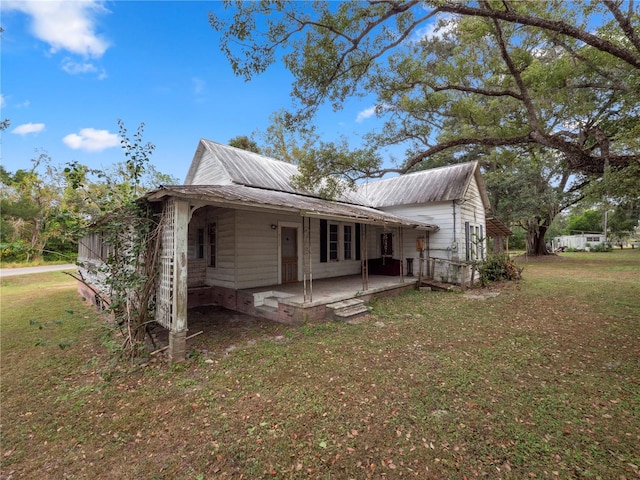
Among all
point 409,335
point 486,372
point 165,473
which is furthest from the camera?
point 409,335

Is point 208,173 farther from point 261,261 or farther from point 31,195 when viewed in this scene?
point 31,195

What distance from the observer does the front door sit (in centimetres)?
938

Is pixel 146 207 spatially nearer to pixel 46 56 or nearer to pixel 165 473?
pixel 165 473

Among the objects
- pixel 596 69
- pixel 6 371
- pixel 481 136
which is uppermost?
pixel 596 69

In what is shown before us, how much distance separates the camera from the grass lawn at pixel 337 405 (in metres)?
2.54

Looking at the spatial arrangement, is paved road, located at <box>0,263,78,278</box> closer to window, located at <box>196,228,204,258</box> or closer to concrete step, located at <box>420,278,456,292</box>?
window, located at <box>196,228,204,258</box>

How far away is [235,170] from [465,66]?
866 cm

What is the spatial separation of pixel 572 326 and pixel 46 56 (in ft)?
50.0

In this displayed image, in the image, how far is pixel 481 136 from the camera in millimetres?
10562

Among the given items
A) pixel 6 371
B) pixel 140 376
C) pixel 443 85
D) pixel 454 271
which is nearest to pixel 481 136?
pixel 443 85

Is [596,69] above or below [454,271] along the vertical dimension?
above

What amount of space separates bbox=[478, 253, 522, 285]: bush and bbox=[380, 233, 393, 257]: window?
12.1 ft

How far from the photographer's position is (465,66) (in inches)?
384

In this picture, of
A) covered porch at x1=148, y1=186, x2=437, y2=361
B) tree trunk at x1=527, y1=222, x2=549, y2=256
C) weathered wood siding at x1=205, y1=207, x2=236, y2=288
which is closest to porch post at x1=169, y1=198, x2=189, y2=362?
covered porch at x1=148, y1=186, x2=437, y2=361
